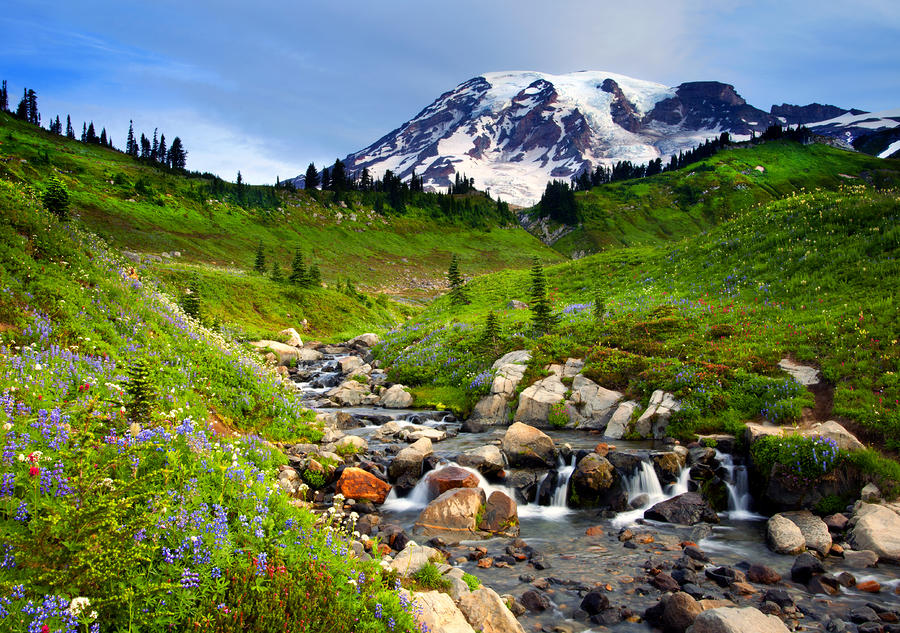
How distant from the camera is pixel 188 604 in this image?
4391 millimetres

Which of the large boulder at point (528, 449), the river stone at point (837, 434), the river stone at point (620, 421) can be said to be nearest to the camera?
the river stone at point (837, 434)

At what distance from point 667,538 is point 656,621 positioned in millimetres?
3745

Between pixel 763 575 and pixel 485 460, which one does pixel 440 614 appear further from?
pixel 485 460

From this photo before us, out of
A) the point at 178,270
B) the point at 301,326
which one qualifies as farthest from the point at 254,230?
the point at 301,326

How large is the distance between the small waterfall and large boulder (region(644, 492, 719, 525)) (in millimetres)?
769

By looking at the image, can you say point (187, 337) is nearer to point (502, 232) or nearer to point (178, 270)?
point (178, 270)

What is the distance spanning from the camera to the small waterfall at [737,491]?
42.8 ft

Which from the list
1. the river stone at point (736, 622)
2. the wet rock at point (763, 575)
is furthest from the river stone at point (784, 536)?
the river stone at point (736, 622)

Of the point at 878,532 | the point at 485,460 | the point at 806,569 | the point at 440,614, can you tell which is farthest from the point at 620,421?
the point at 440,614

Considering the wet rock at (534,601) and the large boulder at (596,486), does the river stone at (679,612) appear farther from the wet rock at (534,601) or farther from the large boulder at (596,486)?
the large boulder at (596,486)

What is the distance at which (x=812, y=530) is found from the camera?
36.1 feet

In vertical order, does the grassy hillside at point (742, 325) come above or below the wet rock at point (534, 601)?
above

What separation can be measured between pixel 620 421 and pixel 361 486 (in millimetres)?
10499

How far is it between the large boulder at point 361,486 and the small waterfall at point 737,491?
977cm
